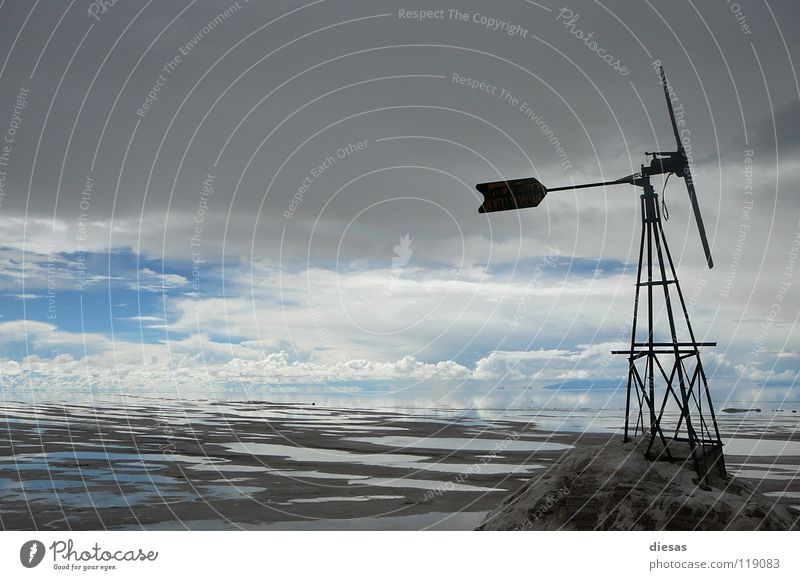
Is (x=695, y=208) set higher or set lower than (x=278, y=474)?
higher

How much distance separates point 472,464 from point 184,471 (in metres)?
14.5

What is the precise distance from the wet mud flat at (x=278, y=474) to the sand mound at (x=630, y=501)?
323 cm

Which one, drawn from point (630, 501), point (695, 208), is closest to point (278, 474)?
point (630, 501)

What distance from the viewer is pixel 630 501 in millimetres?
15023

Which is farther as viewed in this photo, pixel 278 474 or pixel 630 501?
pixel 278 474

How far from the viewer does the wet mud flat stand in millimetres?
19797

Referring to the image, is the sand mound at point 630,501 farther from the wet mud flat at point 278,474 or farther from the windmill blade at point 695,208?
the windmill blade at point 695,208

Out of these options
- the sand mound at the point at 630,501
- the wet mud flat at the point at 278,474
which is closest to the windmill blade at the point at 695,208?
the sand mound at the point at 630,501

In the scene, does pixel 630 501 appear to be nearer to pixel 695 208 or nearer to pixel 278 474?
pixel 695 208

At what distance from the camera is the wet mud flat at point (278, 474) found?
19797 mm

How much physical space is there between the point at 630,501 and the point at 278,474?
708 inches
